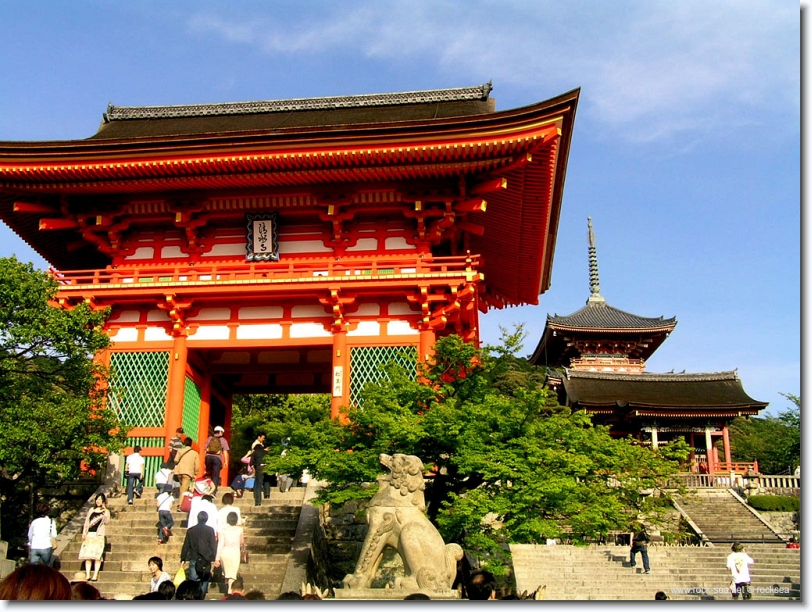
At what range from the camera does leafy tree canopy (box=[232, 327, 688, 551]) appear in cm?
1137

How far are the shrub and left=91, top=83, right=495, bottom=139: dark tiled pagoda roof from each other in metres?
18.3

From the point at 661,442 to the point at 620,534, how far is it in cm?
1467

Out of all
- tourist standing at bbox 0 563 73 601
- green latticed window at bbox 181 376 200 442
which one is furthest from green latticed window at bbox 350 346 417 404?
tourist standing at bbox 0 563 73 601

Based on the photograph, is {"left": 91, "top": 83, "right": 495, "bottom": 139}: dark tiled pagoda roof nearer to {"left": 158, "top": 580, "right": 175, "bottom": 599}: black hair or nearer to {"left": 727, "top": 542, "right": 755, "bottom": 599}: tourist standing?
{"left": 727, "top": 542, "right": 755, "bottom": 599}: tourist standing

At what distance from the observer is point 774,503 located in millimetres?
28359

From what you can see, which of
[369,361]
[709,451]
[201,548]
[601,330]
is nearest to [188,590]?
[201,548]

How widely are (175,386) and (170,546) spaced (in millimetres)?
5313

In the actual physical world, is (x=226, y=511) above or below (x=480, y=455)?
below

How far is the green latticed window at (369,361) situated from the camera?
17.2m

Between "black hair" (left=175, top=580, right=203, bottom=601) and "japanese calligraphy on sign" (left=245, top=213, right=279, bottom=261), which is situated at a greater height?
"japanese calligraphy on sign" (left=245, top=213, right=279, bottom=261)

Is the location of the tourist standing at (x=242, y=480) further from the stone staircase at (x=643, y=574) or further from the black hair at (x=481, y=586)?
the black hair at (x=481, y=586)

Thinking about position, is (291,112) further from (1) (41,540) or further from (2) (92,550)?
(1) (41,540)

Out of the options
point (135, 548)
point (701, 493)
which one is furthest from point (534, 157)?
point (701, 493)

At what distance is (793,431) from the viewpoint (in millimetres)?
47594
